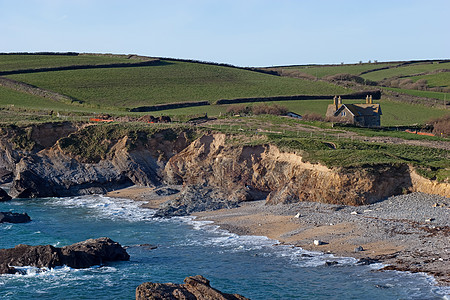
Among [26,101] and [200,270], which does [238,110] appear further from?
[200,270]

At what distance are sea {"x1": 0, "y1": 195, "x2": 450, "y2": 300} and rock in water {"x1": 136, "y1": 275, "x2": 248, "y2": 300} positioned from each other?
15.6ft

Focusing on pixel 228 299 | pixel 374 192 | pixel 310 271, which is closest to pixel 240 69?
pixel 374 192

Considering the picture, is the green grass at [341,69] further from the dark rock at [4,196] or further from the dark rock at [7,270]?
the dark rock at [7,270]

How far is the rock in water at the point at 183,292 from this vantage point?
20.6 meters

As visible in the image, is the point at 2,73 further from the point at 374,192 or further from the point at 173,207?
the point at 374,192

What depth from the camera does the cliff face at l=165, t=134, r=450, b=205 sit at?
129 feet

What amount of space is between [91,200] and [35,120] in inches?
636

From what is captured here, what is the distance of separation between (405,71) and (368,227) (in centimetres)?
10580

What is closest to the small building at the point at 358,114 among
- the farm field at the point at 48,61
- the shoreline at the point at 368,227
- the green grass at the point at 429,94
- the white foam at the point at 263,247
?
the green grass at the point at 429,94

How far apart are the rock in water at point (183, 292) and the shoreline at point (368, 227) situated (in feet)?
35.7

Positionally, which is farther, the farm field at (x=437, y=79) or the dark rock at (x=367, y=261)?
the farm field at (x=437, y=79)

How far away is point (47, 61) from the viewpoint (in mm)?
110125

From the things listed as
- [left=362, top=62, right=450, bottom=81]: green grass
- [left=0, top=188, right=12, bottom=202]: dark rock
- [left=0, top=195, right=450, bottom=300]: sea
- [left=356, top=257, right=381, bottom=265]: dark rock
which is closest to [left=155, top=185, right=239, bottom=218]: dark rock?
[left=0, top=195, right=450, bottom=300]: sea

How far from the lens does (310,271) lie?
2828cm
